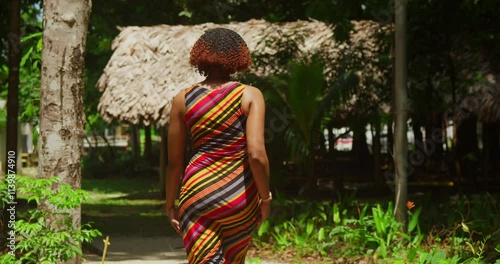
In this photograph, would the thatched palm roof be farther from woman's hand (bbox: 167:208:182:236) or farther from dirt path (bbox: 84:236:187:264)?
woman's hand (bbox: 167:208:182:236)

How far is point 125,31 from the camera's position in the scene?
56.0 ft

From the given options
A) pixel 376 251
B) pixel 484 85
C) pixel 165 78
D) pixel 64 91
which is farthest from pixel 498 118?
pixel 64 91

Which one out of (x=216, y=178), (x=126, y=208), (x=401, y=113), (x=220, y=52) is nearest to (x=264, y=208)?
(x=216, y=178)

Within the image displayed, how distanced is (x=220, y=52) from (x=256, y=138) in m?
0.47

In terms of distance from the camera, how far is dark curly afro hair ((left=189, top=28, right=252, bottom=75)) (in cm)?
479

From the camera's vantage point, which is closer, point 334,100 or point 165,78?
point 334,100

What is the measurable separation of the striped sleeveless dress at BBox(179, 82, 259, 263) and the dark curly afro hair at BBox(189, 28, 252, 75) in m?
0.12

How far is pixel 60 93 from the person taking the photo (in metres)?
6.59

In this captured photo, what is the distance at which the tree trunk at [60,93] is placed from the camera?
6.56 m

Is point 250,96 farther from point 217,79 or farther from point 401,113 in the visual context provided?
point 401,113

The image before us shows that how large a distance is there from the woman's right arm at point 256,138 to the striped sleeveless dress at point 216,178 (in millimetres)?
43

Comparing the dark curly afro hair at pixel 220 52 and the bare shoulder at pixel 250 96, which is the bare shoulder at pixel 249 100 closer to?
the bare shoulder at pixel 250 96

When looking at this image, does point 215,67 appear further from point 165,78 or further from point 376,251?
point 165,78

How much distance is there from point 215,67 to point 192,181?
Result: 1.88 feet
